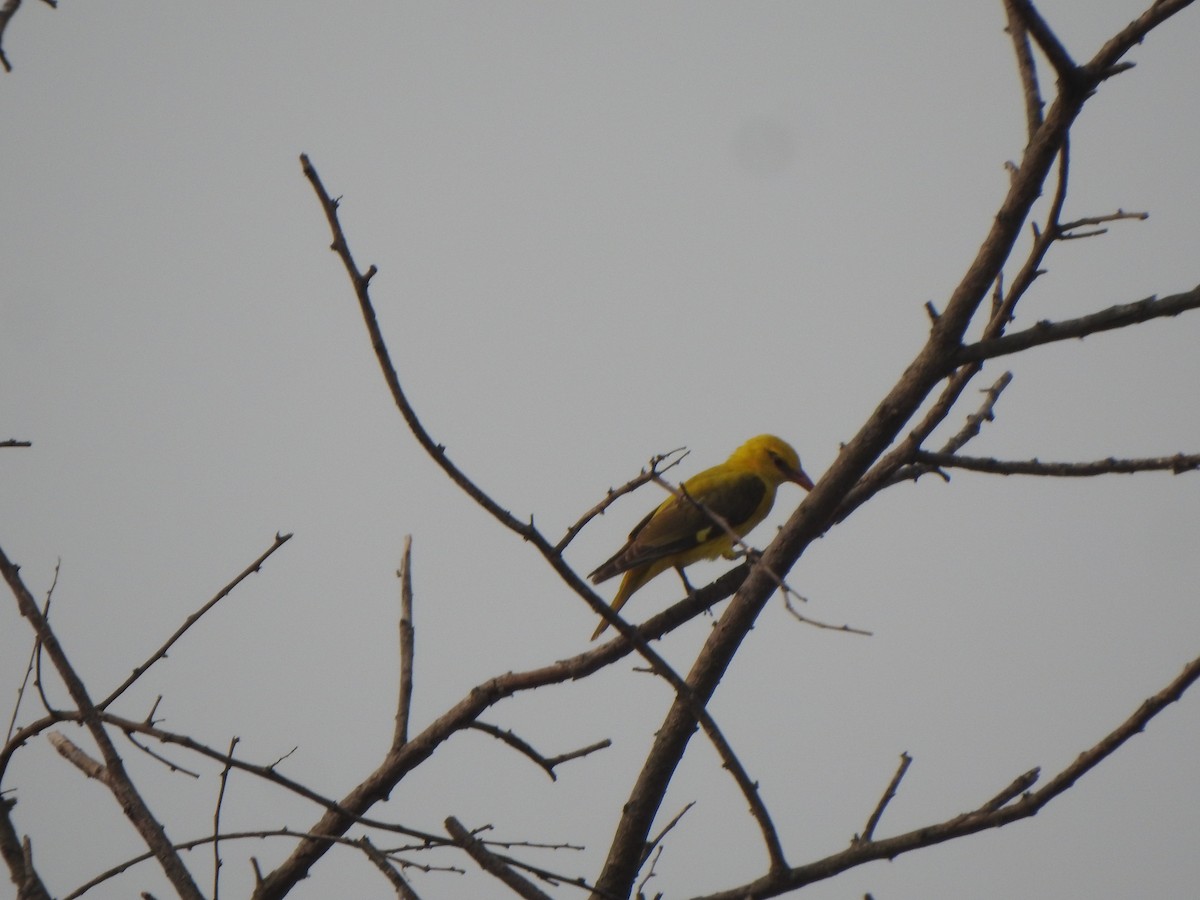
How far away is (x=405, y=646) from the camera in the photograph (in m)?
3.84

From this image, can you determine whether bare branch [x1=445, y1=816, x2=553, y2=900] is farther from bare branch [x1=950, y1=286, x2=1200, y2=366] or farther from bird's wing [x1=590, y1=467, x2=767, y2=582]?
bird's wing [x1=590, y1=467, x2=767, y2=582]

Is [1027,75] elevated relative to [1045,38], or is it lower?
elevated

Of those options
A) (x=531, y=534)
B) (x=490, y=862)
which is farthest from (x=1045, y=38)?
(x=490, y=862)

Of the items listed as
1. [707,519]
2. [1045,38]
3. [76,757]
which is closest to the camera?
[1045,38]

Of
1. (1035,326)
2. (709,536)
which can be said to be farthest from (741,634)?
(709,536)

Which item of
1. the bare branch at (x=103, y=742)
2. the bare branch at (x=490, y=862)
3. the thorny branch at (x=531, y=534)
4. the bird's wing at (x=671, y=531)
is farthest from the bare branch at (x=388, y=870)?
the bird's wing at (x=671, y=531)

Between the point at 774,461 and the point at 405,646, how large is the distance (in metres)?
4.76

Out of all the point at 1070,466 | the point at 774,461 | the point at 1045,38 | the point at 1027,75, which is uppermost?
the point at 774,461

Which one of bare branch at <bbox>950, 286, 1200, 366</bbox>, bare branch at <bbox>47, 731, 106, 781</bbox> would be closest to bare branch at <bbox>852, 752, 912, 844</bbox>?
bare branch at <bbox>950, 286, 1200, 366</bbox>

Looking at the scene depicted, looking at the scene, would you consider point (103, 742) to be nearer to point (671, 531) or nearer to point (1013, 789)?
point (1013, 789)

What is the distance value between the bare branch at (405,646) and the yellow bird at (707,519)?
5.76 ft

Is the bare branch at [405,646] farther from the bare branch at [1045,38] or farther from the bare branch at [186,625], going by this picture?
the bare branch at [1045,38]

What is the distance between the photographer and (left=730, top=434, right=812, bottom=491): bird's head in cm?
816

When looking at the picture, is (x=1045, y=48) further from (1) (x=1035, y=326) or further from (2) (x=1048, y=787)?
(2) (x=1048, y=787)
